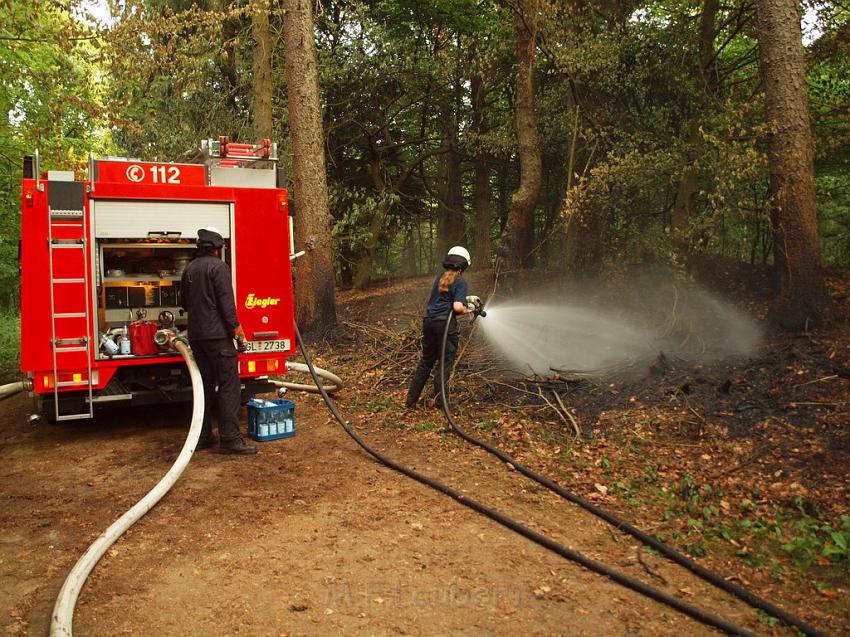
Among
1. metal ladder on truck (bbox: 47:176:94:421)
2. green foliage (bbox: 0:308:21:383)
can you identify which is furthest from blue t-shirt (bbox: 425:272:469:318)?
green foliage (bbox: 0:308:21:383)

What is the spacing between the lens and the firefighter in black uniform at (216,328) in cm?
683

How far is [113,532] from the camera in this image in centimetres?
467

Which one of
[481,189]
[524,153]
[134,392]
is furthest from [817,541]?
[481,189]

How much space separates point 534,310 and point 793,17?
19.4 feet

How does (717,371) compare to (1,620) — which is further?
(717,371)

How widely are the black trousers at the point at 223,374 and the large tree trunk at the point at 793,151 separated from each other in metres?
6.77

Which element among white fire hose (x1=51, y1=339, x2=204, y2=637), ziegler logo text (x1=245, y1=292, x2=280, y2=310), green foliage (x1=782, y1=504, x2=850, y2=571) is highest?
ziegler logo text (x1=245, y1=292, x2=280, y2=310)

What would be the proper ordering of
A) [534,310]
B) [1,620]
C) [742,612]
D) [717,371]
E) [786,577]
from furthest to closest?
[534,310]
[717,371]
[786,577]
[742,612]
[1,620]

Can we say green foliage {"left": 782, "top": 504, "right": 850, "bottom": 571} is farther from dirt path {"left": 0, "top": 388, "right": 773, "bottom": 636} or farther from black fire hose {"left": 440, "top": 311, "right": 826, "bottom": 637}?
dirt path {"left": 0, "top": 388, "right": 773, "bottom": 636}

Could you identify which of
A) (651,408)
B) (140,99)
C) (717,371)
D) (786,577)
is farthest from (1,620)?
(140,99)

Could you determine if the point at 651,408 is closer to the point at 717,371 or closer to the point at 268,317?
the point at 717,371

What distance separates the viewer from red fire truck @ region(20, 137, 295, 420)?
6922mm

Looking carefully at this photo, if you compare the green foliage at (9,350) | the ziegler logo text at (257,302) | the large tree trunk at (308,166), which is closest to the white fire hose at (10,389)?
the ziegler logo text at (257,302)

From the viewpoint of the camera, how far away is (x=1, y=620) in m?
3.74
